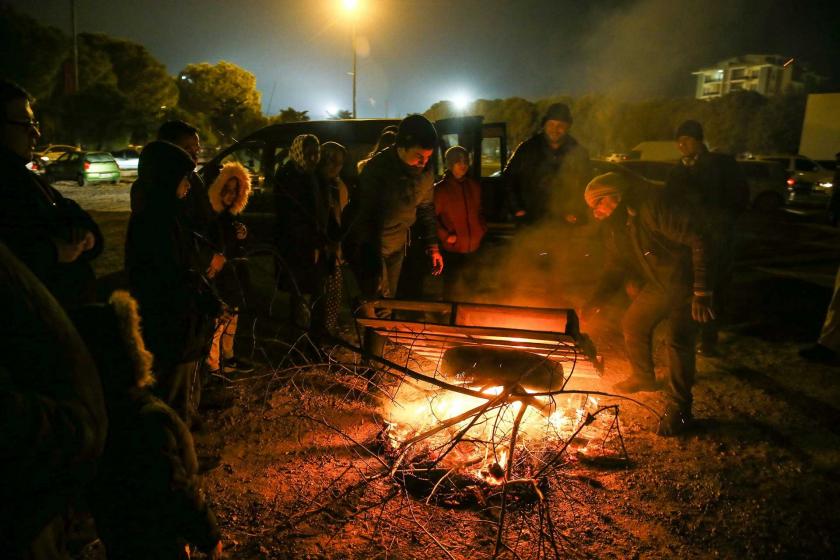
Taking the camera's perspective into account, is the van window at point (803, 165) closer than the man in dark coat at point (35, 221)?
No

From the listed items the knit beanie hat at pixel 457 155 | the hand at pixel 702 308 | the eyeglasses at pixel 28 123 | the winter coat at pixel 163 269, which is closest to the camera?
the eyeglasses at pixel 28 123

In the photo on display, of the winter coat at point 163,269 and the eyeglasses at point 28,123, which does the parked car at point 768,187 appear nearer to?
the winter coat at point 163,269

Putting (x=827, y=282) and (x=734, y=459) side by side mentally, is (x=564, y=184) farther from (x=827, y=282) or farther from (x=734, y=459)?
(x=827, y=282)

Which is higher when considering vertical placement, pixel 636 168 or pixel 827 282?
pixel 636 168

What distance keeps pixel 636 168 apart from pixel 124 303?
1612 cm

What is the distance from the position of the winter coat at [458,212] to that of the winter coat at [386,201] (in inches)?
32.4

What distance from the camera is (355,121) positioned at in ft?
25.7

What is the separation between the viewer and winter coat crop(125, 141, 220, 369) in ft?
10.1

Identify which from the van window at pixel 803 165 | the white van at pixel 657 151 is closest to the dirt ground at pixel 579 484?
the van window at pixel 803 165

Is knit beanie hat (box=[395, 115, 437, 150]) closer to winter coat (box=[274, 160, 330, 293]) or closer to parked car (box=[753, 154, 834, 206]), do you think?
winter coat (box=[274, 160, 330, 293])

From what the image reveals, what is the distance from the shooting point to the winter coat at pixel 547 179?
5664 millimetres

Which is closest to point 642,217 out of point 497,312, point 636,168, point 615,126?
point 497,312

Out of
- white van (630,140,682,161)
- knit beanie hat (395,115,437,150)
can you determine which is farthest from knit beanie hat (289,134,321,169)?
white van (630,140,682,161)

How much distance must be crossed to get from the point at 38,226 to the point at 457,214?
11.8ft
